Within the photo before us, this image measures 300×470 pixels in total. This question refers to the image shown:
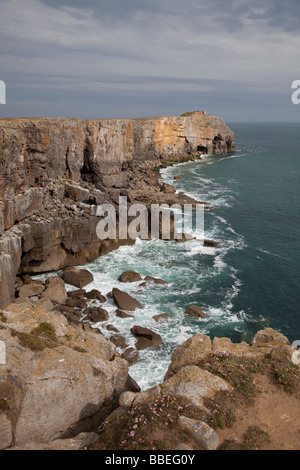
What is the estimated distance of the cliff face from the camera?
33.1m

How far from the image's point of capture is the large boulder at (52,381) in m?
13.8

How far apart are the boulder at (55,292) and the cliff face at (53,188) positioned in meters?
3.27

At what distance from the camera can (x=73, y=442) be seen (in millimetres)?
12281

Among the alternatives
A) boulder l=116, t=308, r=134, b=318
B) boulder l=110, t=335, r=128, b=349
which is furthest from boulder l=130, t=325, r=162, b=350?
boulder l=116, t=308, r=134, b=318

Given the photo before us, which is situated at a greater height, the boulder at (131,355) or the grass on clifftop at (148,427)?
the grass on clifftop at (148,427)

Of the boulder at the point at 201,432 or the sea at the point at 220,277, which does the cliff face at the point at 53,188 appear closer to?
the sea at the point at 220,277

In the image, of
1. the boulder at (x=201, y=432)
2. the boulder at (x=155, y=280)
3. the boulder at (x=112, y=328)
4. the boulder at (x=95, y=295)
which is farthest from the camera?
the boulder at (x=155, y=280)

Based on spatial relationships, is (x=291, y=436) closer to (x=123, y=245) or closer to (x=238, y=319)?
(x=238, y=319)

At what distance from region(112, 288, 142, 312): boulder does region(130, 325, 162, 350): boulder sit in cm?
378

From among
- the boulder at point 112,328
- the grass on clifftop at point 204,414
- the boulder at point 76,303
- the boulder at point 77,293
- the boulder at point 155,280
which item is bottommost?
the boulder at point 112,328

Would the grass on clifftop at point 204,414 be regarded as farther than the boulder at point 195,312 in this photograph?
No

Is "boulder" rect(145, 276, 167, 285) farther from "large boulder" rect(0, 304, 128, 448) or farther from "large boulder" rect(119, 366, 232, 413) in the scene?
"large boulder" rect(119, 366, 232, 413)
